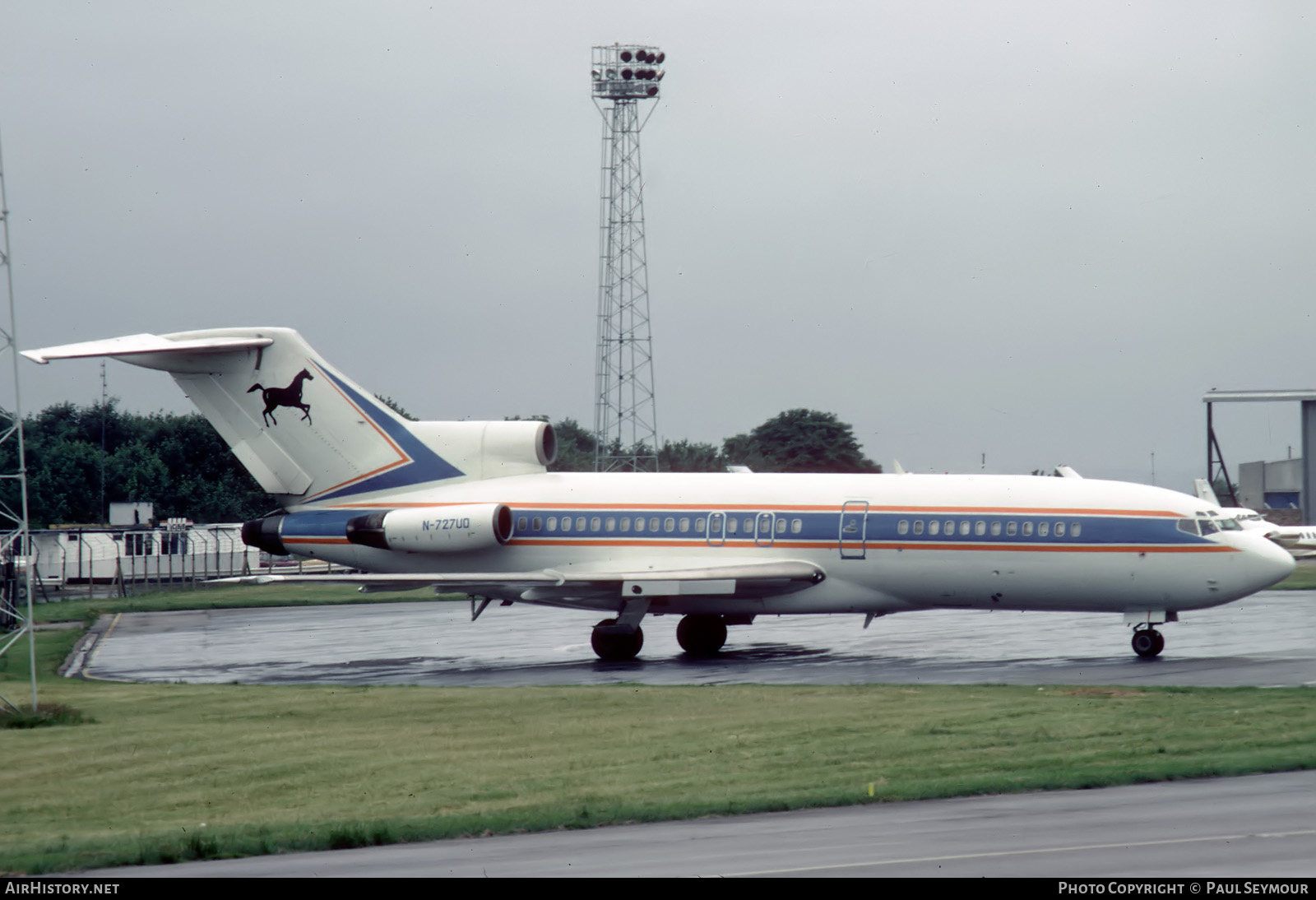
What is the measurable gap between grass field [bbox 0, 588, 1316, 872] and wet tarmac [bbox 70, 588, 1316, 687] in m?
2.61

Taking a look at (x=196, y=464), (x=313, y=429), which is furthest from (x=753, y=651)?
(x=196, y=464)

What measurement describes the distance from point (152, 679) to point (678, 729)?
12.2 meters

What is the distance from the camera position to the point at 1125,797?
1359 cm

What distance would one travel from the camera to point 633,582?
29.2 meters

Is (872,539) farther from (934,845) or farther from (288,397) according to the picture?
(934,845)

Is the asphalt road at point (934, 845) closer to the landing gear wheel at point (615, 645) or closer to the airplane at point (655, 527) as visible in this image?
the airplane at point (655, 527)

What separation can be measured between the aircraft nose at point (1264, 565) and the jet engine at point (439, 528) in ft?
47.2

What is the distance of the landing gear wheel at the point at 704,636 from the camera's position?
102ft

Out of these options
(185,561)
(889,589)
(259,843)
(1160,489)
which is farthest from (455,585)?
(185,561)

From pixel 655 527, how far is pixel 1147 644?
32.0 feet

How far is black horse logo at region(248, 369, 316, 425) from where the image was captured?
109 ft

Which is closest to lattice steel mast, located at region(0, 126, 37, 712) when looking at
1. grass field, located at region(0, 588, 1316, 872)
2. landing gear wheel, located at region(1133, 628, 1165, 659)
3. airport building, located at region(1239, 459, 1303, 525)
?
grass field, located at region(0, 588, 1316, 872)

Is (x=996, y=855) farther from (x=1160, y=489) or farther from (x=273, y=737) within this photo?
(x=1160, y=489)

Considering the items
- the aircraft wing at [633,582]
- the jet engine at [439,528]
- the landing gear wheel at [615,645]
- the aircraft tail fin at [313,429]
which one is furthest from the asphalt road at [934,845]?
the aircraft tail fin at [313,429]
